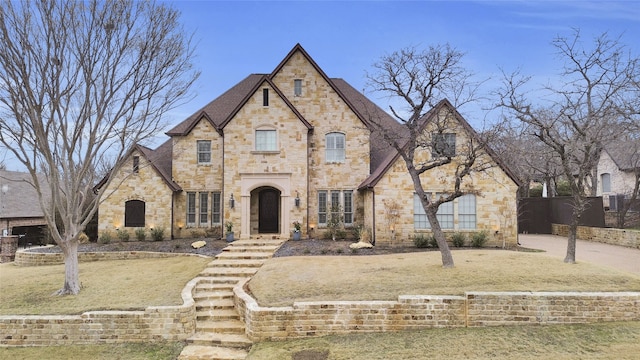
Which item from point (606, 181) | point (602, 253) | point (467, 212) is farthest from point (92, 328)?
point (606, 181)

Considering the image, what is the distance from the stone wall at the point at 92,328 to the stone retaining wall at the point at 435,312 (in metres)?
2.46

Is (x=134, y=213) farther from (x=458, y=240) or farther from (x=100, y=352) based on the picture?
(x=458, y=240)

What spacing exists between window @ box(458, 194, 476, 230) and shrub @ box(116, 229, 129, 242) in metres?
17.0

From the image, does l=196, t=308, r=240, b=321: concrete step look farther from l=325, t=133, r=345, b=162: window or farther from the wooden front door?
l=325, t=133, r=345, b=162: window

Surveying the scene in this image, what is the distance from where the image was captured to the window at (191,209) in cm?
2194

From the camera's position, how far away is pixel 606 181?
37.2 metres

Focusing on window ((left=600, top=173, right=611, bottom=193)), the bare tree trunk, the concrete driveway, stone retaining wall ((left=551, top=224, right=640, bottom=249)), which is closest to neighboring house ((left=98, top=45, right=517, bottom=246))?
the concrete driveway

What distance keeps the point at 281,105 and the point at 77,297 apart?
12504 millimetres

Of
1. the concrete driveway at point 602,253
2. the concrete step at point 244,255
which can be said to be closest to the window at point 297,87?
the concrete step at point 244,255

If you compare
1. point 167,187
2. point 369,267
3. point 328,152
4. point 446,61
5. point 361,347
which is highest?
point 446,61

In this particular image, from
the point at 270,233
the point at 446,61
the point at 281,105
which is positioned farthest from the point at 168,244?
the point at 446,61

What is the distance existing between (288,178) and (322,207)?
254 centimetres

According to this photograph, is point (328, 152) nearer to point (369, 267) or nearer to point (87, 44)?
point (369, 267)

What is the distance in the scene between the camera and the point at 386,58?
1359 cm
